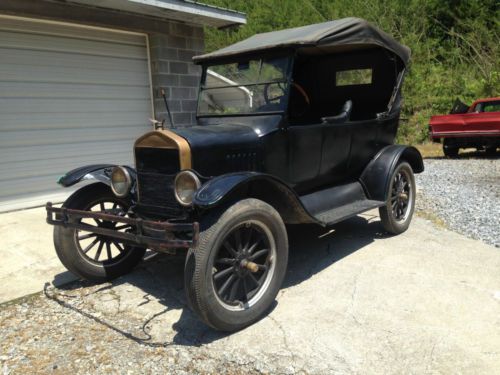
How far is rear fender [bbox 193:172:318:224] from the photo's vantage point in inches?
108

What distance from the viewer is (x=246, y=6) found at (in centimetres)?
1766

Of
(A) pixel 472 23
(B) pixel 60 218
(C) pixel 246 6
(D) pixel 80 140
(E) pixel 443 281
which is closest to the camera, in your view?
(B) pixel 60 218

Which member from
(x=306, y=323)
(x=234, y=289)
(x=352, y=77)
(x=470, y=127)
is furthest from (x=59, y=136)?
(x=470, y=127)

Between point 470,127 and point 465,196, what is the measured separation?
5.06m

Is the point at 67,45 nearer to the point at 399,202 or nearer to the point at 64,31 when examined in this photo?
the point at 64,31

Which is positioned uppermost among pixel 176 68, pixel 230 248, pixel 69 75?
pixel 176 68

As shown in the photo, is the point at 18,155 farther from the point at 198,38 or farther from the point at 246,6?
the point at 246,6

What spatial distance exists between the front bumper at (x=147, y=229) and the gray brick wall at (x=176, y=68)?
4.21 metres

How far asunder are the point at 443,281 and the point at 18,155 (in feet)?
18.1

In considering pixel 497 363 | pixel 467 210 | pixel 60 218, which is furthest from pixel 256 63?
pixel 467 210

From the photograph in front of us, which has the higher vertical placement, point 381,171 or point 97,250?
point 381,171

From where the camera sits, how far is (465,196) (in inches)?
257

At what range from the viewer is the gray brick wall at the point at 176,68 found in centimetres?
724

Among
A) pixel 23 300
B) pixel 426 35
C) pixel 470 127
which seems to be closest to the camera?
pixel 23 300
